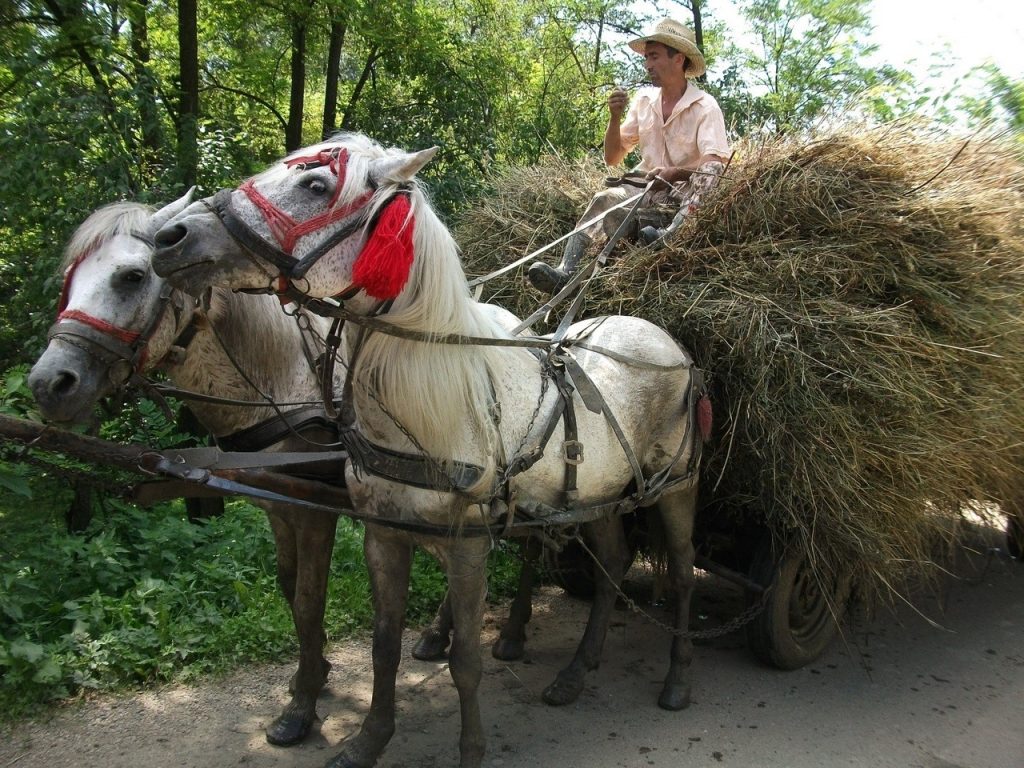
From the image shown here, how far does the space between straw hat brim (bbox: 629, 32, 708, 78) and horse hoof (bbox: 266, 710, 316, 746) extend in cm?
355

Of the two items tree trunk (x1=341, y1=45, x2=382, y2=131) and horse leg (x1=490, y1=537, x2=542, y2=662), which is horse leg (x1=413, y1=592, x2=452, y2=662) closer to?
horse leg (x1=490, y1=537, x2=542, y2=662)

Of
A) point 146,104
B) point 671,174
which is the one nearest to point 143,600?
point 146,104

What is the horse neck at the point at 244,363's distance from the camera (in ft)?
9.43

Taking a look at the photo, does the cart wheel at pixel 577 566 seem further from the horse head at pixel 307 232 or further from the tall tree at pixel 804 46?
the tall tree at pixel 804 46

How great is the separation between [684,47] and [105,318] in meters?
3.05

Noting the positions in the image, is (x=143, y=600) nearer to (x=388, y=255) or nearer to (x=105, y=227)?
(x=105, y=227)

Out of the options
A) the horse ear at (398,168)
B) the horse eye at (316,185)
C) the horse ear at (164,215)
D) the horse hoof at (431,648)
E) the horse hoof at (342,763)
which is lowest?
the horse hoof at (431,648)

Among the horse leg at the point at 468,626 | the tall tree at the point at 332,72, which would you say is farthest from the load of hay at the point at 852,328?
the tall tree at the point at 332,72

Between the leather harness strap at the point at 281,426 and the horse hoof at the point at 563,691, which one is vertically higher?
the leather harness strap at the point at 281,426

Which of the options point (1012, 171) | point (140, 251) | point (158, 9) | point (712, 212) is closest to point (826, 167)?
point (712, 212)

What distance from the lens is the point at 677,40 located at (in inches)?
161

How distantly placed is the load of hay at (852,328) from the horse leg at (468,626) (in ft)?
3.95

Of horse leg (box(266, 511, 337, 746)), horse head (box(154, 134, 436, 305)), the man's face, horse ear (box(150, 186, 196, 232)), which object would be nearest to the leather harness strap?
horse leg (box(266, 511, 337, 746))

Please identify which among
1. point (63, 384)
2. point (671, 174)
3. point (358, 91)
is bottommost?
point (63, 384)
